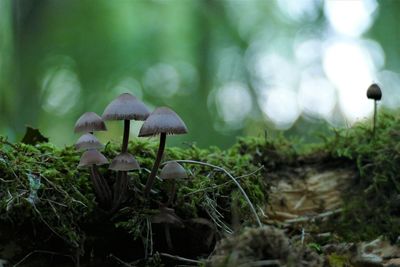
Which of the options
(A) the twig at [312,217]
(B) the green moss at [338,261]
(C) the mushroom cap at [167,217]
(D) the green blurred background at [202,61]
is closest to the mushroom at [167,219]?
(C) the mushroom cap at [167,217]

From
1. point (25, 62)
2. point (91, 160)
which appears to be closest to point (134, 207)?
point (91, 160)

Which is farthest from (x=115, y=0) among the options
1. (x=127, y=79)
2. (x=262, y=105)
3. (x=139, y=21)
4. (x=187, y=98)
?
(x=262, y=105)

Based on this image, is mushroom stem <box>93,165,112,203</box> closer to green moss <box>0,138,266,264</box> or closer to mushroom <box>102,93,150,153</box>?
green moss <box>0,138,266,264</box>

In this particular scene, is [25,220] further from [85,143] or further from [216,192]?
[216,192]

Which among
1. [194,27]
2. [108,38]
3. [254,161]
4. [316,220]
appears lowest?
[316,220]

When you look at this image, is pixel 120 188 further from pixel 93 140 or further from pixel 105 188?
pixel 93 140

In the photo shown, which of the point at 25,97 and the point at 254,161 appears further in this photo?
the point at 25,97

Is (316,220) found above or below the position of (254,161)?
below

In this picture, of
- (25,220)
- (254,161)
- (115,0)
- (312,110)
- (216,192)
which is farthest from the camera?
(115,0)
